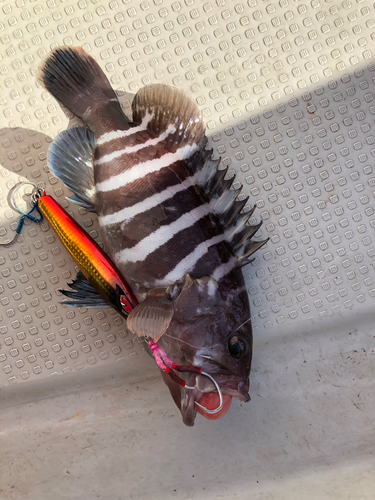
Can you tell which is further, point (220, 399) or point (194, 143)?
point (194, 143)

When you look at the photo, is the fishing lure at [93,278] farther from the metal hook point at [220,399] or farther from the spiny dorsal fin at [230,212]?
the spiny dorsal fin at [230,212]

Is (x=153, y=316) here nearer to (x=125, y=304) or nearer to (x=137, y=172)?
(x=125, y=304)

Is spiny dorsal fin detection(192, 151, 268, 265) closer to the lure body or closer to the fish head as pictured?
the fish head

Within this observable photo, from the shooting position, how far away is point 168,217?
58.6 inches

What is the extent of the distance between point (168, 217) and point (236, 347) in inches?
21.3

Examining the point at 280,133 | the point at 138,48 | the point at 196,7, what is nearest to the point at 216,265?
the point at 280,133

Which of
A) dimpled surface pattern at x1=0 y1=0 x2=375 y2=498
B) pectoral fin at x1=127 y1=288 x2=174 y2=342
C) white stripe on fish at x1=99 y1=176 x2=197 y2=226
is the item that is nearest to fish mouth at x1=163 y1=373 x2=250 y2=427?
pectoral fin at x1=127 y1=288 x2=174 y2=342

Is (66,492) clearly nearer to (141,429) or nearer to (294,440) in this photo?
(141,429)

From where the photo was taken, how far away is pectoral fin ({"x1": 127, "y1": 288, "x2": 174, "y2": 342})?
1.35m

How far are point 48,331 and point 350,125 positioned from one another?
168 cm

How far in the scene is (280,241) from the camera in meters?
1.82

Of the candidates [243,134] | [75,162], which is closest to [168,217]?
[75,162]

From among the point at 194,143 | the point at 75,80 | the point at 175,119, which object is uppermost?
the point at 75,80

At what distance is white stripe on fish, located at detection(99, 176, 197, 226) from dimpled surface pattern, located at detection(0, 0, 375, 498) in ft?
1.10
